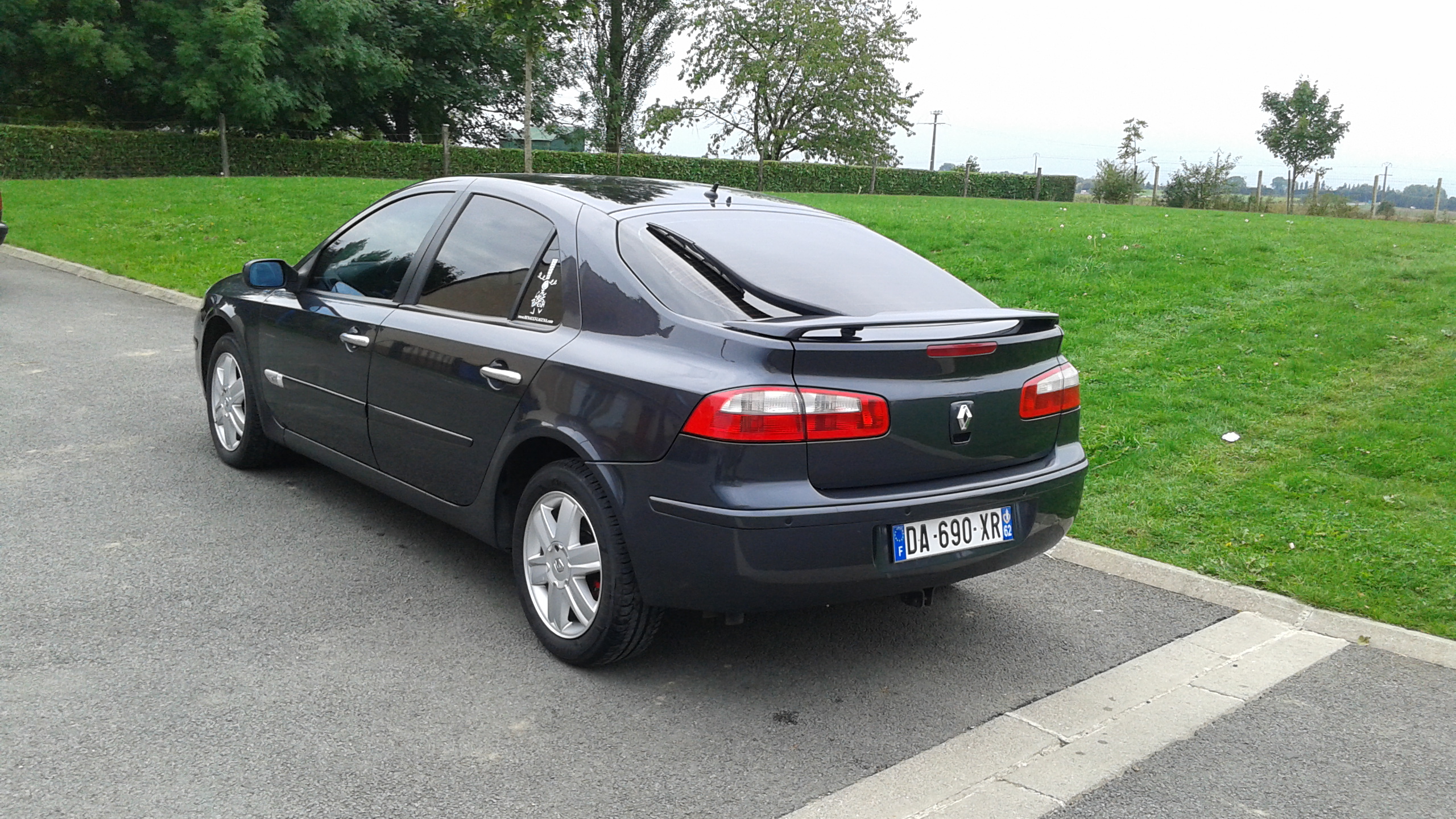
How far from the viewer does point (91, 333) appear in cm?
933

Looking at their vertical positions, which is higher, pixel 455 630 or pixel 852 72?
pixel 852 72

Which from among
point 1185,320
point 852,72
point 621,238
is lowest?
point 1185,320

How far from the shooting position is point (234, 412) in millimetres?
5738

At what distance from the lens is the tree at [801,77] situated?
4884 cm

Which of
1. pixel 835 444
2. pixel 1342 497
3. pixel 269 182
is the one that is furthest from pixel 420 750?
pixel 269 182

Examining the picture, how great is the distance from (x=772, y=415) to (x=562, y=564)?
985 mm

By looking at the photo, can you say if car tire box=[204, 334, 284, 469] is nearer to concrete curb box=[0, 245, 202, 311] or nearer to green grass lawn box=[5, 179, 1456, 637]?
green grass lawn box=[5, 179, 1456, 637]

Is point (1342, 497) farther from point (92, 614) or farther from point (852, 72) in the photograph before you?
point (852, 72)

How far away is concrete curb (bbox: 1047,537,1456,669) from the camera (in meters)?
4.18

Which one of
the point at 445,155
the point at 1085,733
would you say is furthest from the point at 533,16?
the point at 445,155

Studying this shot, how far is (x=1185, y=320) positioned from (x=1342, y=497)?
150 inches

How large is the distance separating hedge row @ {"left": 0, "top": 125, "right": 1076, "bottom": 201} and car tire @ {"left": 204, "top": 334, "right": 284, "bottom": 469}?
41.1ft

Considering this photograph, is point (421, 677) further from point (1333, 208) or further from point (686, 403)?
point (1333, 208)

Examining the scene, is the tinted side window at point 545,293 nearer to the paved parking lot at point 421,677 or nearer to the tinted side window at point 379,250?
the tinted side window at point 379,250
